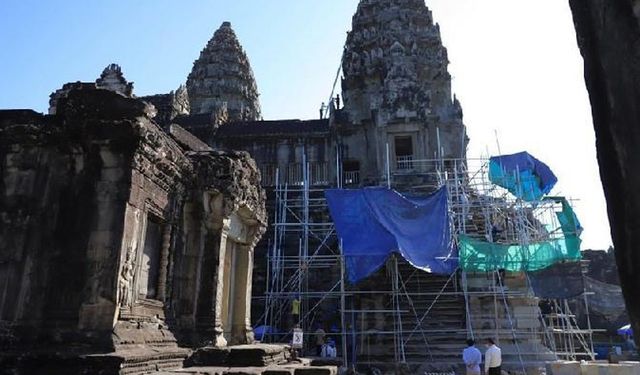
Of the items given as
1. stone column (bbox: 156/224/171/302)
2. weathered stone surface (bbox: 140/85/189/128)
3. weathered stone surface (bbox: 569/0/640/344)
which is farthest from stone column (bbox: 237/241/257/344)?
weathered stone surface (bbox: 140/85/189/128)

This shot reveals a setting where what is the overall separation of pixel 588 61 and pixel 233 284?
9012 millimetres

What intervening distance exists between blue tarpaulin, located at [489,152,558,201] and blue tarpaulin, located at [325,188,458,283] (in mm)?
3780

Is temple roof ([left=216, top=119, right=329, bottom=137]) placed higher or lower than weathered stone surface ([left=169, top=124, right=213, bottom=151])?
higher

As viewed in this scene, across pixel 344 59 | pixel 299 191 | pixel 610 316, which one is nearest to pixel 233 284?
pixel 299 191

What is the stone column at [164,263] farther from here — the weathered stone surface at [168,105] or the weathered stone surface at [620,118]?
the weathered stone surface at [168,105]

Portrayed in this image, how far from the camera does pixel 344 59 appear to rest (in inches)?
1254

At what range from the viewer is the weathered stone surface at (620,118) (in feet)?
4.75

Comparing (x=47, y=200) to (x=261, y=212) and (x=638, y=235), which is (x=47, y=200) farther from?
(x=638, y=235)

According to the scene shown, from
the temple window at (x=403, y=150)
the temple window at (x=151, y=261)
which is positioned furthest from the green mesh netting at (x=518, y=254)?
the temple window at (x=151, y=261)

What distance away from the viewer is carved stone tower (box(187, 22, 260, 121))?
126ft

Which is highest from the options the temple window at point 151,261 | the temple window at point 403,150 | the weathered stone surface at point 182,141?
the temple window at point 403,150

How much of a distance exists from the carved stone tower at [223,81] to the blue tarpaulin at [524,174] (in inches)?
840

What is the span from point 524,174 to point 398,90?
9.42 m

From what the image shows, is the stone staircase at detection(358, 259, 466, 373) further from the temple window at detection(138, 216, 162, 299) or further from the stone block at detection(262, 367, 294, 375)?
the temple window at detection(138, 216, 162, 299)
